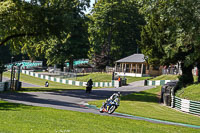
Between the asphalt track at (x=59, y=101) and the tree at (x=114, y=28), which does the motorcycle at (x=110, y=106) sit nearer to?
the asphalt track at (x=59, y=101)

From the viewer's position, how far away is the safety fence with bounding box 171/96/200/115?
2200 centimetres

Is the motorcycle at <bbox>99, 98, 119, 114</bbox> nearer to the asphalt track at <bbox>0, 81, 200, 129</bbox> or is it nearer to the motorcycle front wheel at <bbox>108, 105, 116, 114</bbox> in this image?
the motorcycle front wheel at <bbox>108, 105, 116, 114</bbox>

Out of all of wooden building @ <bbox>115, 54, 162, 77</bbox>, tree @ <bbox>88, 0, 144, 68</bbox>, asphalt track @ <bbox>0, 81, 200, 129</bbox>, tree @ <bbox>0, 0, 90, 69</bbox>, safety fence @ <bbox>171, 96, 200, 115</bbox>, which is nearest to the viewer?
asphalt track @ <bbox>0, 81, 200, 129</bbox>

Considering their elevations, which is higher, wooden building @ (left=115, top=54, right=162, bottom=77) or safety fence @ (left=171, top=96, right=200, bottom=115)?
wooden building @ (left=115, top=54, right=162, bottom=77)

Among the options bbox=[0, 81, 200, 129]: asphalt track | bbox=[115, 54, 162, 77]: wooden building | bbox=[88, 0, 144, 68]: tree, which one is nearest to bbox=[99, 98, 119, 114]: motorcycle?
bbox=[0, 81, 200, 129]: asphalt track

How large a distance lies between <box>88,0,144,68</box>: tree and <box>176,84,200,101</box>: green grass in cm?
3610

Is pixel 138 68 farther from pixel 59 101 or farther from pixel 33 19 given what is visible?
pixel 59 101

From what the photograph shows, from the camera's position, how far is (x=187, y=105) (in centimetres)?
2272

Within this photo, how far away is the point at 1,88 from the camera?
98.6ft

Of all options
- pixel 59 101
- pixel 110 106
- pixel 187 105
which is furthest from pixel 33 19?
pixel 187 105

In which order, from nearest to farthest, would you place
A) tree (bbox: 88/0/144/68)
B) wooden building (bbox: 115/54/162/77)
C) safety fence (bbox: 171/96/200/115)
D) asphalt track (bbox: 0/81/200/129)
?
asphalt track (bbox: 0/81/200/129)
safety fence (bbox: 171/96/200/115)
wooden building (bbox: 115/54/162/77)
tree (bbox: 88/0/144/68)

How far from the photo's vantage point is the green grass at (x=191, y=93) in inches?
925

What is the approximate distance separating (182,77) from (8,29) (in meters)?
19.1

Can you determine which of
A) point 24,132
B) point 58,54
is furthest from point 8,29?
point 58,54
